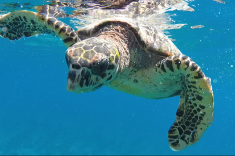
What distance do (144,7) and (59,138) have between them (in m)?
19.5

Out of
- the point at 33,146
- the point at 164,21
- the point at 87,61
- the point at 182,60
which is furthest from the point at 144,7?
the point at 33,146

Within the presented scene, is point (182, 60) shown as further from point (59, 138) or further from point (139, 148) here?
point (59, 138)

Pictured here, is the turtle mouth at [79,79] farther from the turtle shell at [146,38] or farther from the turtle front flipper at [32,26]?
the turtle front flipper at [32,26]

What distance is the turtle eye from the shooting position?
2.73m

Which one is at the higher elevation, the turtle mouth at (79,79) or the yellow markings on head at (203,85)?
the turtle mouth at (79,79)

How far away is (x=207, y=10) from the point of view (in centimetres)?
1038

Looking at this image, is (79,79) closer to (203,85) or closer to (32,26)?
(203,85)

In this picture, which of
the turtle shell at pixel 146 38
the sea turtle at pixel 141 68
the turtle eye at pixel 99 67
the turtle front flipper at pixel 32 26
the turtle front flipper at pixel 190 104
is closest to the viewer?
the turtle eye at pixel 99 67

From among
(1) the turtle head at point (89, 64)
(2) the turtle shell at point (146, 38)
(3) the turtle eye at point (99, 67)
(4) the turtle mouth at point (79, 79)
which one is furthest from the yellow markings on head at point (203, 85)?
(4) the turtle mouth at point (79, 79)

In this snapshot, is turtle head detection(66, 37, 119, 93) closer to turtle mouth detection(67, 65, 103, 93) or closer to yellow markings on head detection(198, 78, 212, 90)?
turtle mouth detection(67, 65, 103, 93)

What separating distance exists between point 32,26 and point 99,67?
370 centimetres

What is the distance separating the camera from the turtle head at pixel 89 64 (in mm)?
2602

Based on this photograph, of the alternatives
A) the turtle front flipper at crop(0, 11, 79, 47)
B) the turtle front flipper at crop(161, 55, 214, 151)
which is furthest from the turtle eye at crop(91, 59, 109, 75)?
the turtle front flipper at crop(0, 11, 79, 47)

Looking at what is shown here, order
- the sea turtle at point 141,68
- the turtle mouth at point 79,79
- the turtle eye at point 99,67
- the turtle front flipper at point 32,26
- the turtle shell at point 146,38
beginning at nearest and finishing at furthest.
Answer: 1. the turtle mouth at point 79,79
2. the turtle eye at point 99,67
3. the sea turtle at point 141,68
4. the turtle shell at point 146,38
5. the turtle front flipper at point 32,26
